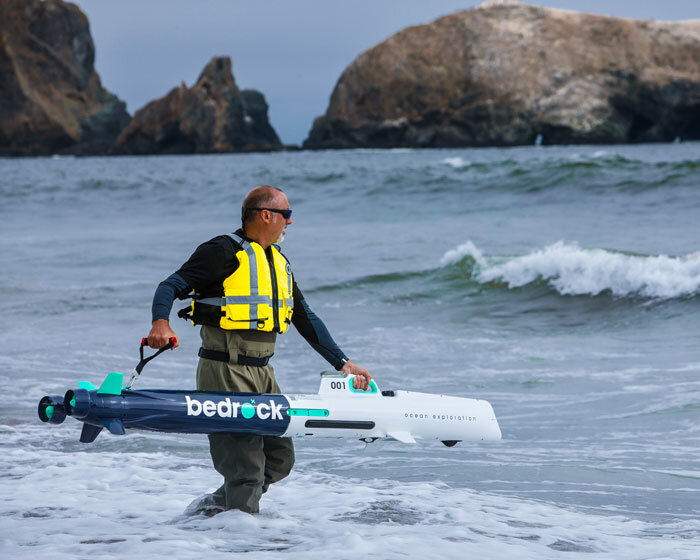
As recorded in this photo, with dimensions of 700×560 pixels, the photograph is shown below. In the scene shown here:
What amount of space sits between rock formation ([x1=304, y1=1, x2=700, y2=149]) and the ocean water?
9028 cm

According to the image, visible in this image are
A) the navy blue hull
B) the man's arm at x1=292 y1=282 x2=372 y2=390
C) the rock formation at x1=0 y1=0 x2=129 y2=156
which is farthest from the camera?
the rock formation at x1=0 y1=0 x2=129 y2=156

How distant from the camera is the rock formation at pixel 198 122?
388 feet

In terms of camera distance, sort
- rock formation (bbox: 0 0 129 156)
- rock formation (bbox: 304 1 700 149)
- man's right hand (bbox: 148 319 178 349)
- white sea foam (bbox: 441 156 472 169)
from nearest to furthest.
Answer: man's right hand (bbox: 148 319 178 349)
white sea foam (bbox: 441 156 472 169)
rock formation (bbox: 304 1 700 149)
rock formation (bbox: 0 0 129 156)

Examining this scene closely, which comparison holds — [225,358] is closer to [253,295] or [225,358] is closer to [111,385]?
[253,295]

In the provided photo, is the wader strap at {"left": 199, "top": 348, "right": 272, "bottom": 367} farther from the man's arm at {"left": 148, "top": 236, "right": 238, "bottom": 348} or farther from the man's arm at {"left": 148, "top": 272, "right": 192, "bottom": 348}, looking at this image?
the man's arm at {"left": 148, "top": 272, "right": 192, "bottom": 348}

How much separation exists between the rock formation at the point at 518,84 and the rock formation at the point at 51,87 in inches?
1441

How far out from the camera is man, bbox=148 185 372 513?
387 cm

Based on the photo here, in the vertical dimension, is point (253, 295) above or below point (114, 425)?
above

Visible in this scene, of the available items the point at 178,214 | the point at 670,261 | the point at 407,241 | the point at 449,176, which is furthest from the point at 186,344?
the point at 449,176

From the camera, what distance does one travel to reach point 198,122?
119m

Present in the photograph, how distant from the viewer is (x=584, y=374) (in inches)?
322

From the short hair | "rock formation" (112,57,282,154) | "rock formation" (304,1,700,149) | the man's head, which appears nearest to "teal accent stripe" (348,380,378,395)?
the man's head

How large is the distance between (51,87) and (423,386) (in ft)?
472

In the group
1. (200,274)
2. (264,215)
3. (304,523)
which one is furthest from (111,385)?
(304,523)
